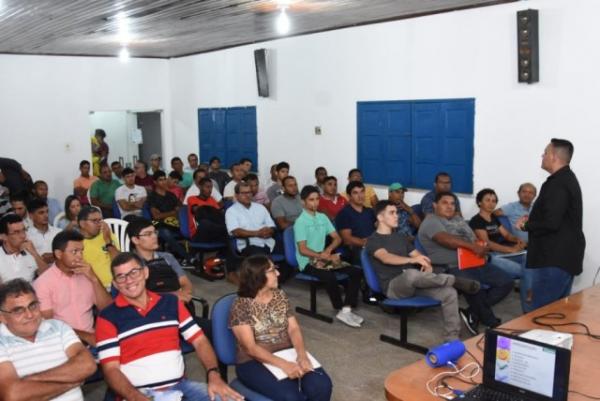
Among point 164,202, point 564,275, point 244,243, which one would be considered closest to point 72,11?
point 164,202

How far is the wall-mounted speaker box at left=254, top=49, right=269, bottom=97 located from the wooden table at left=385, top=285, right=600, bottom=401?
689cm

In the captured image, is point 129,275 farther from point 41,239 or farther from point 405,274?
point 41,239

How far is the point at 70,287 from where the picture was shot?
3.91 m

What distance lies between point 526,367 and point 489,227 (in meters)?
3.91

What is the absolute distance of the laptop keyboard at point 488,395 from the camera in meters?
2.53

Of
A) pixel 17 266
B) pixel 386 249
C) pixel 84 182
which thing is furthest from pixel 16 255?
pixel 84 182

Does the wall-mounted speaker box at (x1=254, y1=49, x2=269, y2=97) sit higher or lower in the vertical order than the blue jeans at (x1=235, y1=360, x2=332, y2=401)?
higher

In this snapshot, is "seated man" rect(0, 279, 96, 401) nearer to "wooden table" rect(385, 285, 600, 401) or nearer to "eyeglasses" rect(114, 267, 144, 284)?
"eyeglasses" rect(114, 267, 144, 284)

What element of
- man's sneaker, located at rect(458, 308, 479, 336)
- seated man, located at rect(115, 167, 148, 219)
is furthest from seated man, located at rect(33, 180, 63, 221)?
man's sneaker, located at rect(458, 308, 479, 336)

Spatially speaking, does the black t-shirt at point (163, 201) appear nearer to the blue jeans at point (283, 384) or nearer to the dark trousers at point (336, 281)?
the dark trousers at point (336, 281)

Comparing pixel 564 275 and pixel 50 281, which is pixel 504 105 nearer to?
pixel 564 275

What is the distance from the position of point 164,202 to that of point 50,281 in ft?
13.6

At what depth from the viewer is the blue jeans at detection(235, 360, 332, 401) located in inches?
126

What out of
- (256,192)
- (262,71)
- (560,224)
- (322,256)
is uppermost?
(262,71)
